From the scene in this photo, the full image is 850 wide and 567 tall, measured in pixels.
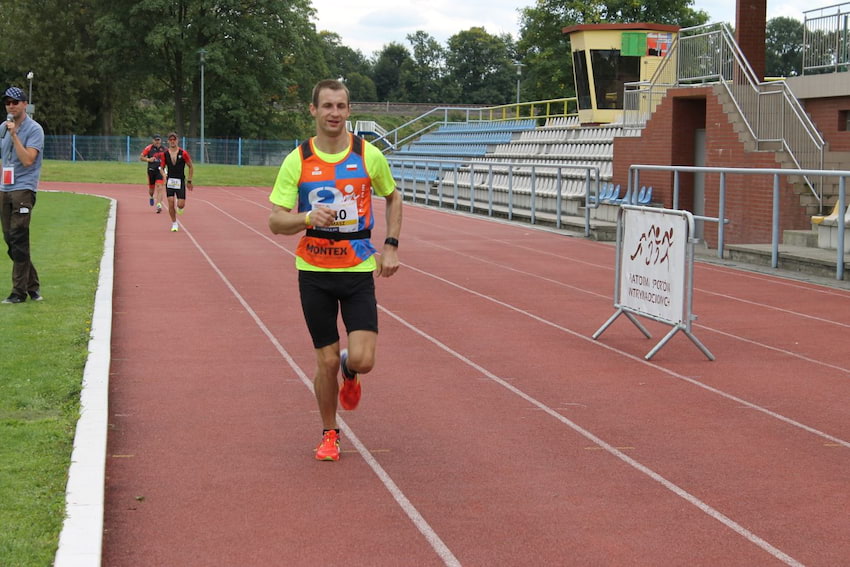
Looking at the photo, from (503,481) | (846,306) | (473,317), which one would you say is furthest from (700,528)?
(846,306)

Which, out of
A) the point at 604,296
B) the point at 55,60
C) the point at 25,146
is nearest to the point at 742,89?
the point at 604,296

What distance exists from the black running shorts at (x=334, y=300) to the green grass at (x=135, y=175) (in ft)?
136

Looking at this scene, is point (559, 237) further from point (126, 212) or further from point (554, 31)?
point (554, 31)

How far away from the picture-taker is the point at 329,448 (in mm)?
6227

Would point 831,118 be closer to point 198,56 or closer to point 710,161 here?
point 710,161

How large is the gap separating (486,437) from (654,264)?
3398 millimetres

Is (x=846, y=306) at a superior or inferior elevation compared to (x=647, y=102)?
inferior

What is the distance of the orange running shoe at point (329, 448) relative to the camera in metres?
6.21

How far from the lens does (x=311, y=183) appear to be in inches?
235

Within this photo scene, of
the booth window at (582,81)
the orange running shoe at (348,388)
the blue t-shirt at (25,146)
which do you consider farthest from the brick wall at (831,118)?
the orange running shoe at (348,388)

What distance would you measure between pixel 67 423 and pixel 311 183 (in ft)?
6.51

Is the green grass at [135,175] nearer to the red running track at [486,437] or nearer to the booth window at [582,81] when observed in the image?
the booth window at [582,81]

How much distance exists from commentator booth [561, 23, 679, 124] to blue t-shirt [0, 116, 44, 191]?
86.5 feet

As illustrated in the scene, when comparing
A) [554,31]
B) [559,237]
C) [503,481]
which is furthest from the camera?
[554,31]
